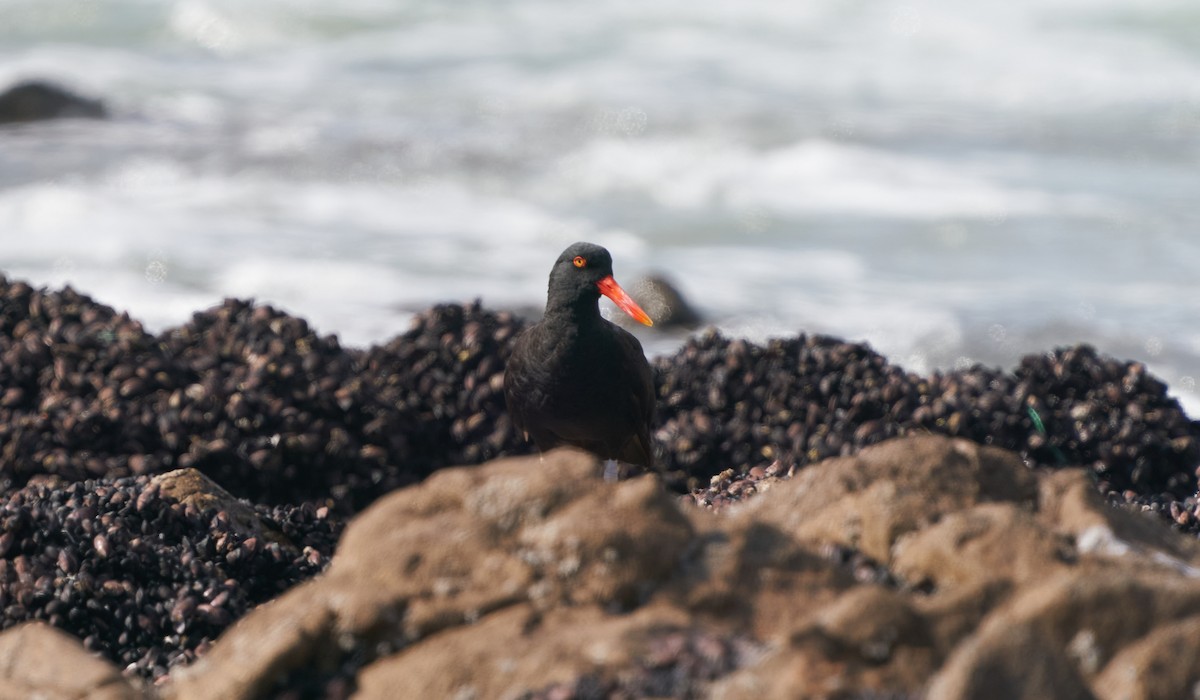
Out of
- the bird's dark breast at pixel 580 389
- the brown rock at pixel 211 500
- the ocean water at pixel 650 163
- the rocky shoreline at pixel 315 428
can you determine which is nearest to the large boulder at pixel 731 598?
the rocky shoreline at pixel 315 428

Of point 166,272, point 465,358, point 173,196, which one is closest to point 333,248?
point 166,272

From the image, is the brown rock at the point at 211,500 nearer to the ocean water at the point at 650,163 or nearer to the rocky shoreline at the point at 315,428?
the rocky shoreline at the point at 315,428

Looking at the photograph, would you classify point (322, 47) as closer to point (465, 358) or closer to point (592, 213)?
point (592, 213)

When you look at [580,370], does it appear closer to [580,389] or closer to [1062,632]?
[580,389]

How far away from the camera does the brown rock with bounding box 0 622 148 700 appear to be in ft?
7.90

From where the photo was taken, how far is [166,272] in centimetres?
1109

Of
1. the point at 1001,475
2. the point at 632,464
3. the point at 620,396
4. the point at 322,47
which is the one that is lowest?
the point at 632,464

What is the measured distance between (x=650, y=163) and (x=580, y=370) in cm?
1042

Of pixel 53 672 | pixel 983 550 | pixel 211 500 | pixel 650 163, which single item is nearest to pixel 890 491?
pixel 983 550

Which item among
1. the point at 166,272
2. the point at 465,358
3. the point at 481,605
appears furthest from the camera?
the point at 166,272

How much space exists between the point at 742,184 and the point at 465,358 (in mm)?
8341

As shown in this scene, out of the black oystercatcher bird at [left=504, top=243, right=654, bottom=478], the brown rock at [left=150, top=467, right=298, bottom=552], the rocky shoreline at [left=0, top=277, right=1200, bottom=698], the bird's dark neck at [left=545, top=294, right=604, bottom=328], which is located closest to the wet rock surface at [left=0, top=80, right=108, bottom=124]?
the rocky shoreline at [left=0, top=277, right=1200, bottom=698]

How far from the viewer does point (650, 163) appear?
50.4 ft

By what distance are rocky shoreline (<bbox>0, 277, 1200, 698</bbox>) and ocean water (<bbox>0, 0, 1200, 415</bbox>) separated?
2.76 m
